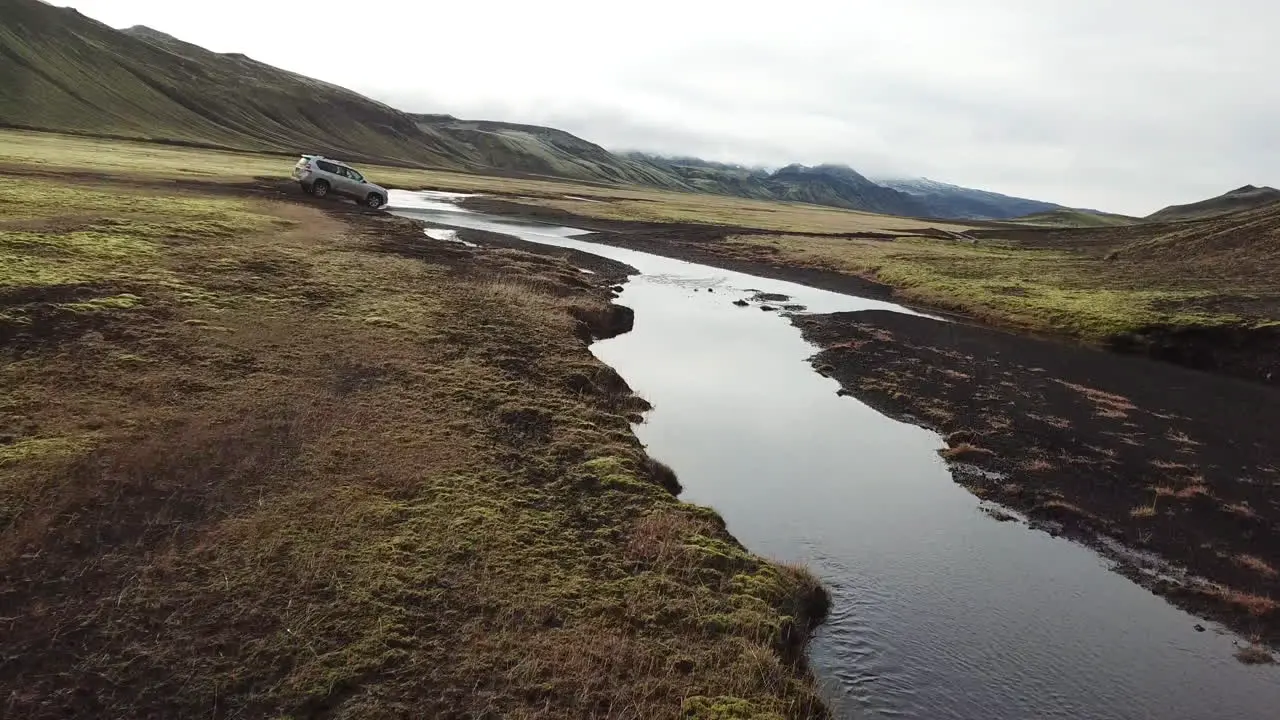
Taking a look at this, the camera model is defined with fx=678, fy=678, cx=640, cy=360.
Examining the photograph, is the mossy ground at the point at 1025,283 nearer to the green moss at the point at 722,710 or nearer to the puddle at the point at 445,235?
the puddle at the point at 445,235

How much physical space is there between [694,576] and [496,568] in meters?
3.69

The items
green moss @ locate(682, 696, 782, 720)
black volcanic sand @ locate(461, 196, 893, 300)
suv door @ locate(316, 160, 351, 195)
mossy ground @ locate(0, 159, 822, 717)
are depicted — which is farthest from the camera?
black volcanic sand @ locate(461, 196, 893, 300)

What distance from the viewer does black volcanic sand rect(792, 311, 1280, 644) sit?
17609mm

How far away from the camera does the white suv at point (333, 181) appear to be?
57.4 meters

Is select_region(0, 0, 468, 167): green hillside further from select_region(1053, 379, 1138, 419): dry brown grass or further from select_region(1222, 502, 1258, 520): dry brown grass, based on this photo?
select_region(1222, 502, 1258, 520): dry brown grass

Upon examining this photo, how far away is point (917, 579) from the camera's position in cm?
1539

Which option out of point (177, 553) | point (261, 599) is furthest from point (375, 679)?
point (177, 553)

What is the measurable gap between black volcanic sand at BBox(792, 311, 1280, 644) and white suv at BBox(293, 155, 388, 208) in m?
40.8

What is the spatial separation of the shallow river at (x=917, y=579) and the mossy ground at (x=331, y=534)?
173 centimetres

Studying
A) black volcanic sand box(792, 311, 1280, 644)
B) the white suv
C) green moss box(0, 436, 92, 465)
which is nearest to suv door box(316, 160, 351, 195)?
the white suv

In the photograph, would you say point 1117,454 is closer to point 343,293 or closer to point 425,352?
point 425,352

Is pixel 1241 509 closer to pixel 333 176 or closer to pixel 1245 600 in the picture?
pixel 1245 600

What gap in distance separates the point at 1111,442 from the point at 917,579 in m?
15.5

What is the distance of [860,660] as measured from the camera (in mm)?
12062
